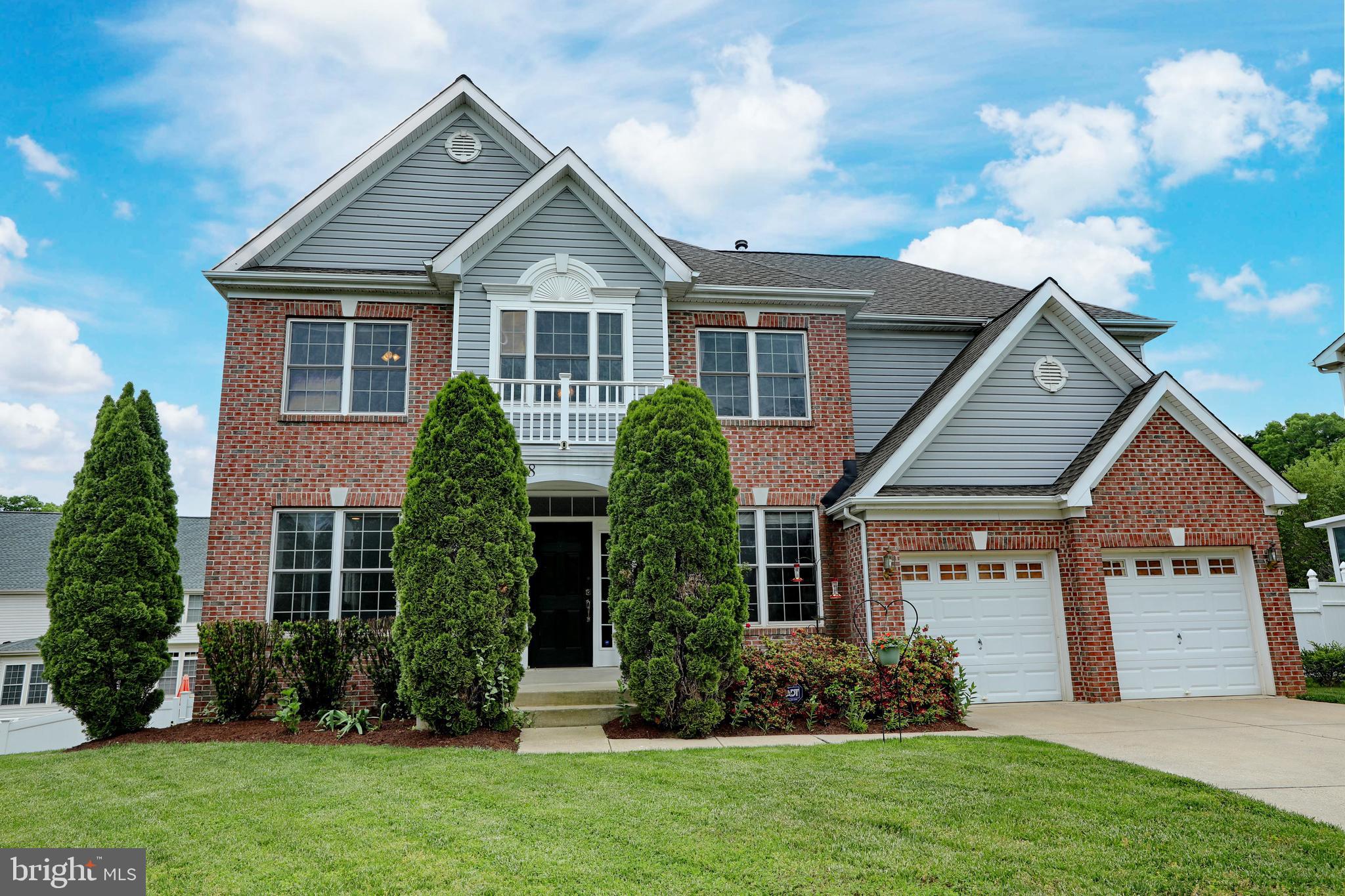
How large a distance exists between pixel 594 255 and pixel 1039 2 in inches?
306

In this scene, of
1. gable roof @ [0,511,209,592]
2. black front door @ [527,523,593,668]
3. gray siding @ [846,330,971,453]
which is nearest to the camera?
black front door @ [527,523,593,668]

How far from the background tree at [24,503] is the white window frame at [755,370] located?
209 feet

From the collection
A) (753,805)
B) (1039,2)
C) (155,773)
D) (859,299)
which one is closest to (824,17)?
(1039,2)

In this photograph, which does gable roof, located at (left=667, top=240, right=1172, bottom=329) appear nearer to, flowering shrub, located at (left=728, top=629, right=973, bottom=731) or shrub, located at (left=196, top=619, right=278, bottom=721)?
flowering shrub, located at (left=728, top=629, right=973, bottom=731)

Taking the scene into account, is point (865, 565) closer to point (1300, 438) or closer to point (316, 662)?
point (316, 662)

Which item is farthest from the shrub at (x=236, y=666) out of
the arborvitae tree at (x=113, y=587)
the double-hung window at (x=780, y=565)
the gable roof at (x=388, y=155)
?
the double-hung window at (x=780, y=565)

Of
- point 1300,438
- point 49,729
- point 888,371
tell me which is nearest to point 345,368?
point 888,371

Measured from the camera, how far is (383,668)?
1034 cm

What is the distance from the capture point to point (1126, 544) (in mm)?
11367

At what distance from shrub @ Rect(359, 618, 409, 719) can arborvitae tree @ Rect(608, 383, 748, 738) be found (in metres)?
3.22

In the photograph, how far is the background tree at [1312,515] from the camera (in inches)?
1480

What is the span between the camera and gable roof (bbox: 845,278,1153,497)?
37.6 feet

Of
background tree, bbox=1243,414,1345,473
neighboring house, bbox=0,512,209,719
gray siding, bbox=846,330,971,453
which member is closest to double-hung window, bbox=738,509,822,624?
gray siding, bbox=846,330,971,453

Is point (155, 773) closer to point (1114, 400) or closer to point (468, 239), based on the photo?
point (468, 239)
